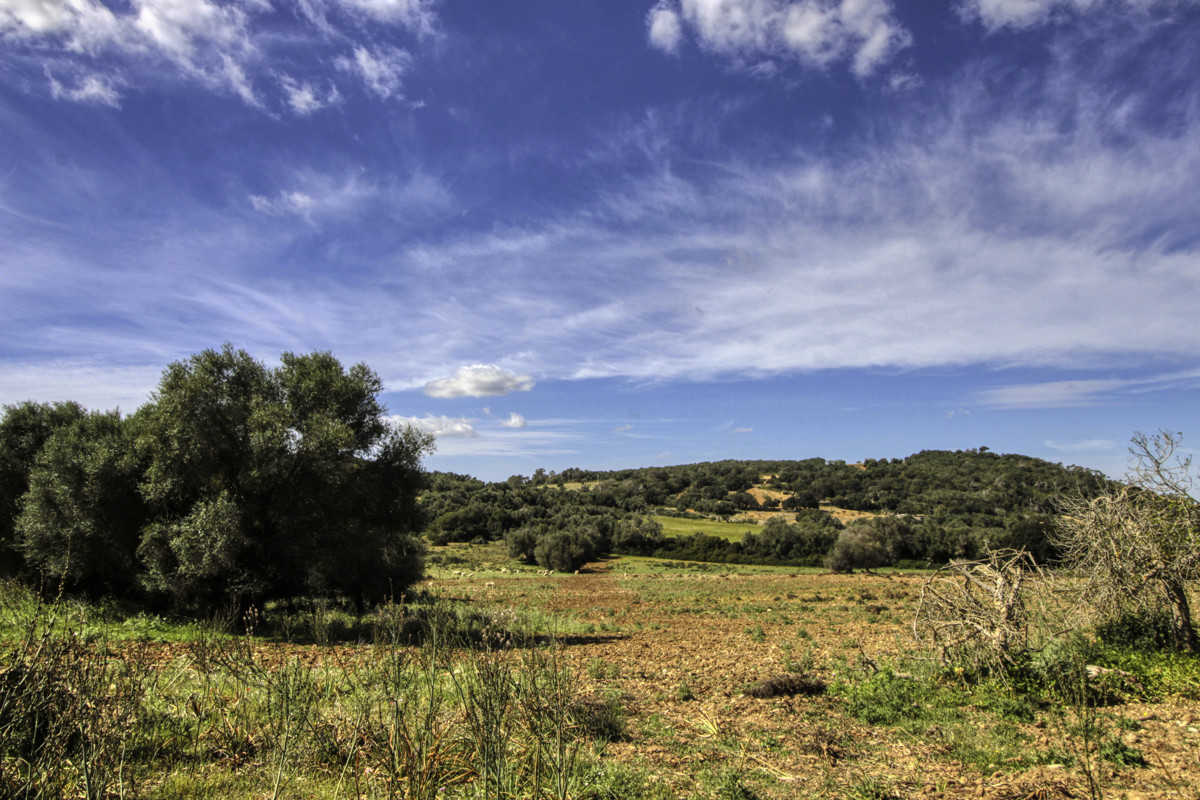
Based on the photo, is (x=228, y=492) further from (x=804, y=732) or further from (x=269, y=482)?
(x=804, y=732)

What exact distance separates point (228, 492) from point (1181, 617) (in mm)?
20624

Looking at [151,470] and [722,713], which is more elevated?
[151,470]

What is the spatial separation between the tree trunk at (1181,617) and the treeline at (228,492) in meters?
17.5

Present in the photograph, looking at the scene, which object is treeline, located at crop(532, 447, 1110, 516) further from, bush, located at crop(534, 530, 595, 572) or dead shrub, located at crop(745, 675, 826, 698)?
dead shrub, located at crop(745, 675, 826, 698)

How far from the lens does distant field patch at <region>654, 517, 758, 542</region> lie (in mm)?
68938

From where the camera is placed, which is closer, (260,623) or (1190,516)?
(1190,516)

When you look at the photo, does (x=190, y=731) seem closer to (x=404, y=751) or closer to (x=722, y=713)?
(x=404, y=751)

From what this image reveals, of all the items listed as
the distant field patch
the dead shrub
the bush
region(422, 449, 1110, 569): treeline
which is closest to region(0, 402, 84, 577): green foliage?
region(422, 449, 1110, 569): treeline

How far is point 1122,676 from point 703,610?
1747 centimetres

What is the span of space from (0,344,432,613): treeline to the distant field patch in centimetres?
5502

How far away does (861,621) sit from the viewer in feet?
67.2

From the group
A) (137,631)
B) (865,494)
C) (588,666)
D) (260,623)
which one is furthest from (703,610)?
(865,494)

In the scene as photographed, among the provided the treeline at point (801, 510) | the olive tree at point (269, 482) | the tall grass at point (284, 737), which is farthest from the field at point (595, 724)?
the treeline at point (801, 510)

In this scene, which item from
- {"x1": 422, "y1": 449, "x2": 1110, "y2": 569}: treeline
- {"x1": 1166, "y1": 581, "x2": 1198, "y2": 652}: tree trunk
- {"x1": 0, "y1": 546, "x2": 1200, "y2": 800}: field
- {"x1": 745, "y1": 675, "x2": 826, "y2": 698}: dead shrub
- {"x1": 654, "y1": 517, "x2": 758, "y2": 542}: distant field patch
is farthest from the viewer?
{"x1": 654, "y1": 517, "x2": 758, "y2": 542}: distant field patch
